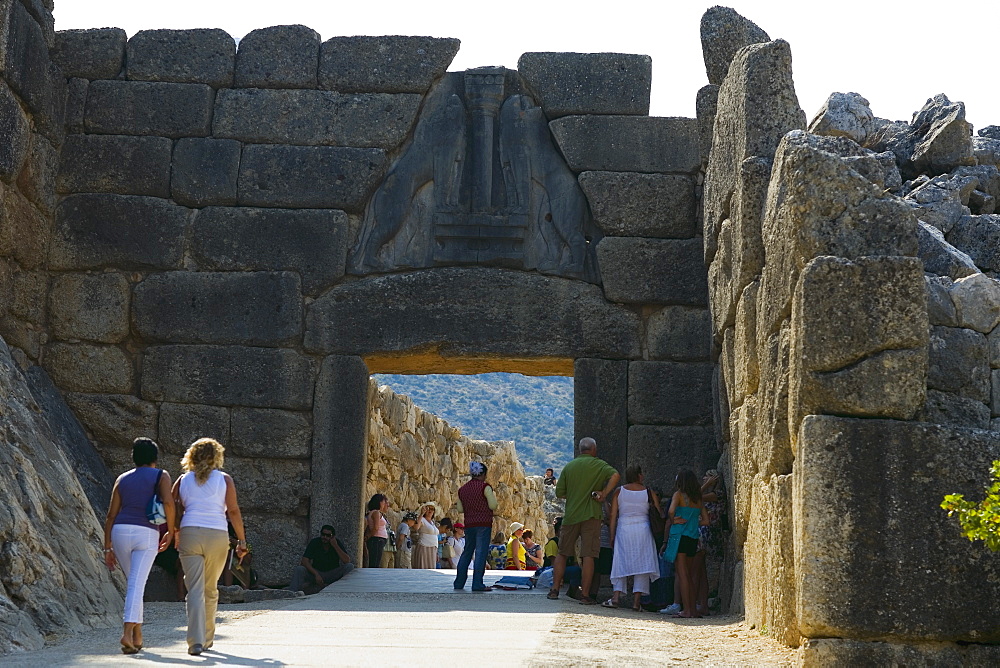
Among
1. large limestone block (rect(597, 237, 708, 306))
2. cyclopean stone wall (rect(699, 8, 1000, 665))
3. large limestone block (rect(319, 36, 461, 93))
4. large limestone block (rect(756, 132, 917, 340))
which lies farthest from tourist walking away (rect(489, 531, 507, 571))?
large limestone block (rect(756, 132, 917, 340))

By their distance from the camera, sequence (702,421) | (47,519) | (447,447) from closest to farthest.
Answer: (47,519)
(702,421)
(447,447)

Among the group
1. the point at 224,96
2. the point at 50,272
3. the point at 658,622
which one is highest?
the point at 224,96

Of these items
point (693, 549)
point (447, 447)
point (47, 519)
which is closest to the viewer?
point (47, 519)

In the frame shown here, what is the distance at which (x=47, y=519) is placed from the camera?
7027 millimetres

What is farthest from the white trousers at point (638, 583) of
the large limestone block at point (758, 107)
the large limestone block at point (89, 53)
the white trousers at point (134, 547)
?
the large limestone block at point (89, 53)

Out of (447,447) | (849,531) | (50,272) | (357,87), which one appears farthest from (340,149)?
(447,447)

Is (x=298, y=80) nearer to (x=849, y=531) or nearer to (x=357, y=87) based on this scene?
(x=357, y=87)

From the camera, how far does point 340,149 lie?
372 inches

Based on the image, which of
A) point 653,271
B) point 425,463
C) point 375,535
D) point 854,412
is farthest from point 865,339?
point 425,463

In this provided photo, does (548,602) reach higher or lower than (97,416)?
lower

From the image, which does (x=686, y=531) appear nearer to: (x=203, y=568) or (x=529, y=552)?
(x=203, y=568)

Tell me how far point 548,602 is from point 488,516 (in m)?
0.75

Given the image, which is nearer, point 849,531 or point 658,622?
point 849,531

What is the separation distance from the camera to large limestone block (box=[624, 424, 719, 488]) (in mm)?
8953
